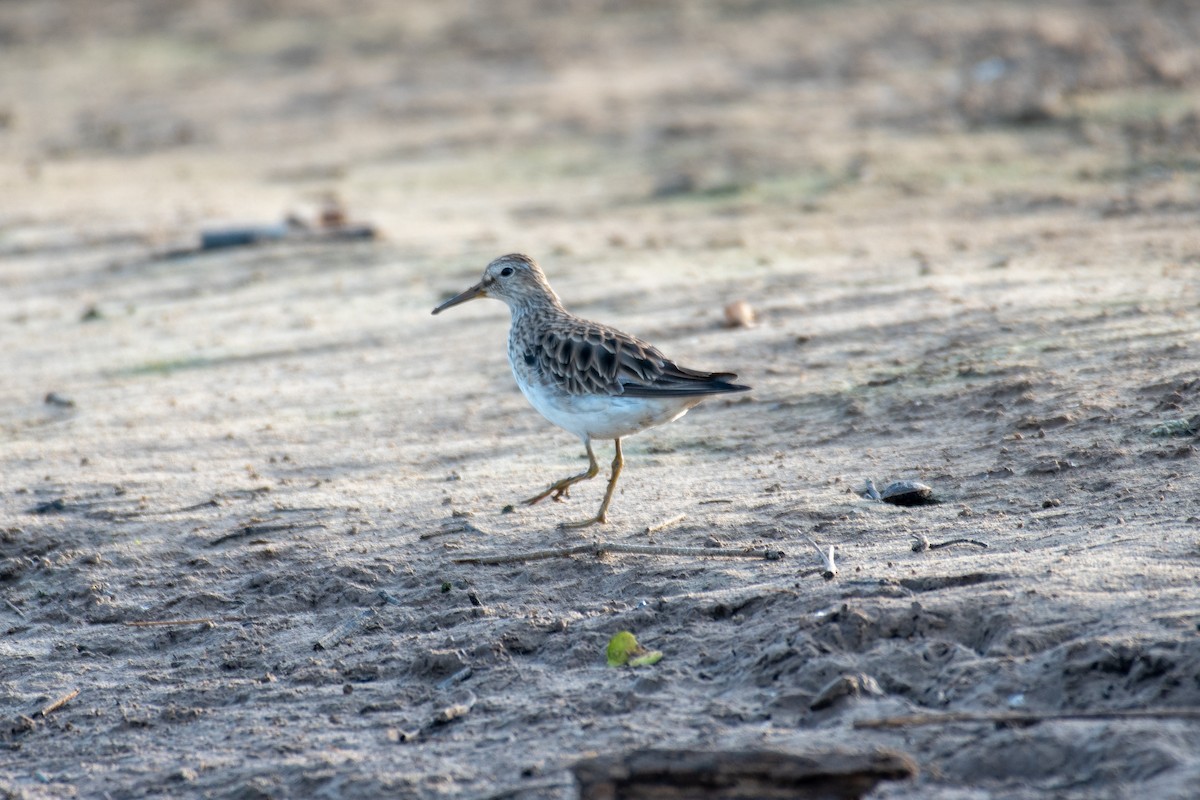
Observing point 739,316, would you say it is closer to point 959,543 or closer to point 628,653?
point 959,543

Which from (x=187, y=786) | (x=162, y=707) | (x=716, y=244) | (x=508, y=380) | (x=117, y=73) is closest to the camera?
(x=187, y=786)

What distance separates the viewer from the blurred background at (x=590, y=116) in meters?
11.5

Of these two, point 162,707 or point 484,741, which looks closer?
point 484,741

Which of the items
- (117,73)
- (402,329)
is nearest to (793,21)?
(117,73)

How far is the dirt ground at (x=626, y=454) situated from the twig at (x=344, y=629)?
2 centimetres

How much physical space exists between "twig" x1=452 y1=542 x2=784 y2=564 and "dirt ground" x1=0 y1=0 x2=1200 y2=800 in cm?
5

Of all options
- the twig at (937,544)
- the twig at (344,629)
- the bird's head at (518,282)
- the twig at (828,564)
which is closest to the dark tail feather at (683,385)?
the twig at (828,564)

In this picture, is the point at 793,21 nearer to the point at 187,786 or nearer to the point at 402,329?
the point at 402,329

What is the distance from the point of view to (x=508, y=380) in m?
7.82

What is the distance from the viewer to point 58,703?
4938mm

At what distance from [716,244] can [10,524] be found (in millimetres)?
5506

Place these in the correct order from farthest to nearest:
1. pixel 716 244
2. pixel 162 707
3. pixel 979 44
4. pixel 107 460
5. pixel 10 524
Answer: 1. pixel 979 44
2. pixel 716 244
3. pixel 107 460
4. pixel 10 524
5. pixel 162 707

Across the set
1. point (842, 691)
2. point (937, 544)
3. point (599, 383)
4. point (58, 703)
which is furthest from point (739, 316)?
point (58, 703)

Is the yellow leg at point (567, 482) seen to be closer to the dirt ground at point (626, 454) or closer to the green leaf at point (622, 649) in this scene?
the dirt ground at point (626, 454)
